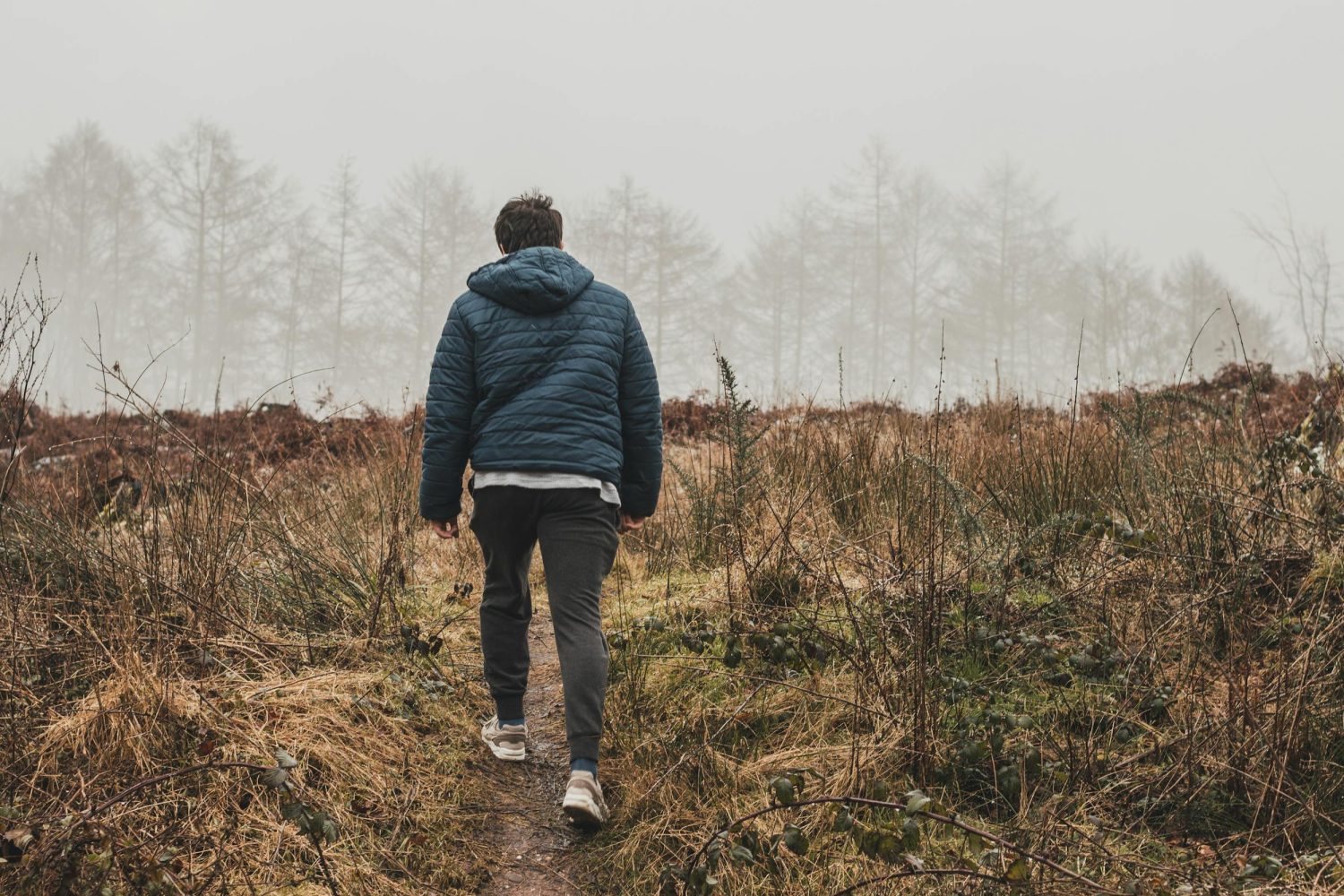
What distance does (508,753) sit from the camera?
3.18 meters

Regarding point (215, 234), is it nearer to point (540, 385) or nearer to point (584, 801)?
point (540, 385)

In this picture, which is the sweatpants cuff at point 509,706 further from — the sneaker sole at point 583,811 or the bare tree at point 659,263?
the bare tree at point 659,263

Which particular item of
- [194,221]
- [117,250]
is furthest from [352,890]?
[117,250]

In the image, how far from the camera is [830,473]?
516 cm

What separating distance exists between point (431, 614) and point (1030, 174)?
37.3 metres

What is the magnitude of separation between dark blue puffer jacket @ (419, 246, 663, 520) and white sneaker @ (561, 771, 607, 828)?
35.6 inches

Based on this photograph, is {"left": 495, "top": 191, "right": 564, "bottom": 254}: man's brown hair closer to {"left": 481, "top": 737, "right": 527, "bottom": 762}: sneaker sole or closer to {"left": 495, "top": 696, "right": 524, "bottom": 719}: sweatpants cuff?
{"left": 495, "top": 696, "right": 524, "bottom": 719}: sweatpants cuff

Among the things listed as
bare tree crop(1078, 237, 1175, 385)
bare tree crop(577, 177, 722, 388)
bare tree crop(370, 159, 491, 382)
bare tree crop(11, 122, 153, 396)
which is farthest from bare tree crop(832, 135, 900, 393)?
bare tree crop(11, 122, 153, 396)

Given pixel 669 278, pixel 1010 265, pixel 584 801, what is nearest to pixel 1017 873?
pixel 584 801

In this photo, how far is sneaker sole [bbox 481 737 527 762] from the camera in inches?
125

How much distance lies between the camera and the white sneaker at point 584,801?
264 cm

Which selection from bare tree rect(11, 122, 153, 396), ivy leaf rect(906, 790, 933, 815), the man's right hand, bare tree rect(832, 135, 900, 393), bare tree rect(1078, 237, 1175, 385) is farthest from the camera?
bare tree rect(11, 122, 153, 396)

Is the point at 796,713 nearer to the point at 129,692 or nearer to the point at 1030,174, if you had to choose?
the point at 129,692

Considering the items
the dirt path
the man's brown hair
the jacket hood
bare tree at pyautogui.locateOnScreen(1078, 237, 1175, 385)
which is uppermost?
bare tree at pyautogui.locateOnScreen(1078, 237, 1175, 385)
